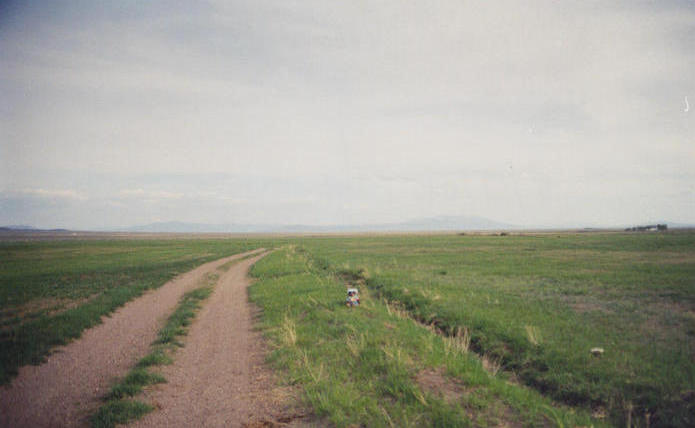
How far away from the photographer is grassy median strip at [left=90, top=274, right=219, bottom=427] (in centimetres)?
613

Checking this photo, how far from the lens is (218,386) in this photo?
24.7ft

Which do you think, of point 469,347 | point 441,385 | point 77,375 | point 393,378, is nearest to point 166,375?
point 77,375

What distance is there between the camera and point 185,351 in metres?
9.90

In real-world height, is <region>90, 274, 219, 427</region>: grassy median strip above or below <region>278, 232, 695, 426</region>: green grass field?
above

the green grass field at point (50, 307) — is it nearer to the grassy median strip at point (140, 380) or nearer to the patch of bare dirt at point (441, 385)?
the grassy median strip at point (140, 380)

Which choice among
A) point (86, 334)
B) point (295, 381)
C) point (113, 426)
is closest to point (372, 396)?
point (295, 381)

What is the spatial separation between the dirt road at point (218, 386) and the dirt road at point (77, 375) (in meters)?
1.17

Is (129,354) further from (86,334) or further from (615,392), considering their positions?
(615,392)

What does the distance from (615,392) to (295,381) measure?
699 cm

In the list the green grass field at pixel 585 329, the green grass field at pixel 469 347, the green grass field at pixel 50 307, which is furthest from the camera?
the green grass field at pixel 50 307

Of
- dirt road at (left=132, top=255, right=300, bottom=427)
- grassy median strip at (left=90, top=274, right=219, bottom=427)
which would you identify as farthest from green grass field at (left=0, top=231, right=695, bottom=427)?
grassy median strip at (left=90, top=274, right=219, bottom=427)

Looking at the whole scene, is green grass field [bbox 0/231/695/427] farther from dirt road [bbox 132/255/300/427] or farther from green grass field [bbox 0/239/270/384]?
dirt road [bbox 132/255/300/427]

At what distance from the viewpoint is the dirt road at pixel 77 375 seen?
6.26 meters

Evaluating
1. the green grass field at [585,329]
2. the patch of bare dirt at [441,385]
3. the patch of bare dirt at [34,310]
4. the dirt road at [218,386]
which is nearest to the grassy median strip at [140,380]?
the dirt road at [218,386]
